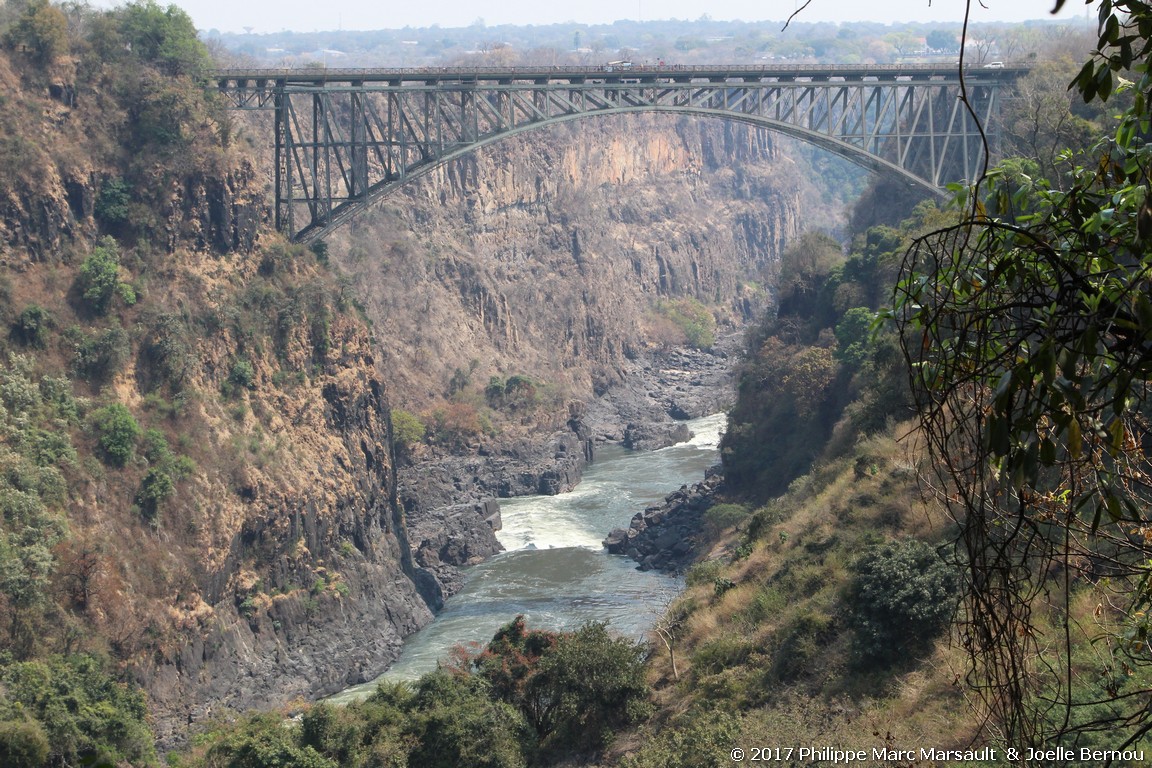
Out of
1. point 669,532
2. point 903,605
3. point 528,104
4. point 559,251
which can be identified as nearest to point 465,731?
point 903,605

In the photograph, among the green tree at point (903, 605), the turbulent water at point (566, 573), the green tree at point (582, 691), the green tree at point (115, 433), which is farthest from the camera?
the turbulent water at point (566, 573)

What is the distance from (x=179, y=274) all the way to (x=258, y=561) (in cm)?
916

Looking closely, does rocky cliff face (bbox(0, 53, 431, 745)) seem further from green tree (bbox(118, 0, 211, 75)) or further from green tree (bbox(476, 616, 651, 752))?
green tree (bbox(476, 616, 651, 752))

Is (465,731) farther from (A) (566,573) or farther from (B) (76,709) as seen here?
(A) (566,573)

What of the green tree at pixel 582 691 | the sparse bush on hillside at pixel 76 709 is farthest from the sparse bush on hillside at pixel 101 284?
the green tree at pixel 582 691

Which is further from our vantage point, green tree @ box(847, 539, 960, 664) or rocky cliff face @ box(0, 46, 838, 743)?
rocky cliff face @ box(0, 46, 838, 743)

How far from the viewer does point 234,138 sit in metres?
41.6

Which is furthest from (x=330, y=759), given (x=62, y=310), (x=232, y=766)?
(x=62, y=310)

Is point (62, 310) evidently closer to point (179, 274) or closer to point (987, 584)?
point (179, 274)

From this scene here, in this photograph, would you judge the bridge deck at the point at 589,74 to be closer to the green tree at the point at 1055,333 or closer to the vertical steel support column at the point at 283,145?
the vertical steel support column at the point at 283,145

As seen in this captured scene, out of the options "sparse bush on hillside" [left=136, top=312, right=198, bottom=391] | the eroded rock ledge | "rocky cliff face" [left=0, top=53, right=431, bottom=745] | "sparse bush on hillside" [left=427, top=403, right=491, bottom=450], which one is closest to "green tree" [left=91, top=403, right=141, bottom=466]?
"rocky cliff face" [left=0, top=53, right=431, bottom=745]

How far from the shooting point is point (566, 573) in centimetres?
4334

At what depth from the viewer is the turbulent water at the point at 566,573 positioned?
37.2 metres

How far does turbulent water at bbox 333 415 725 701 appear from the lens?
3722cm
